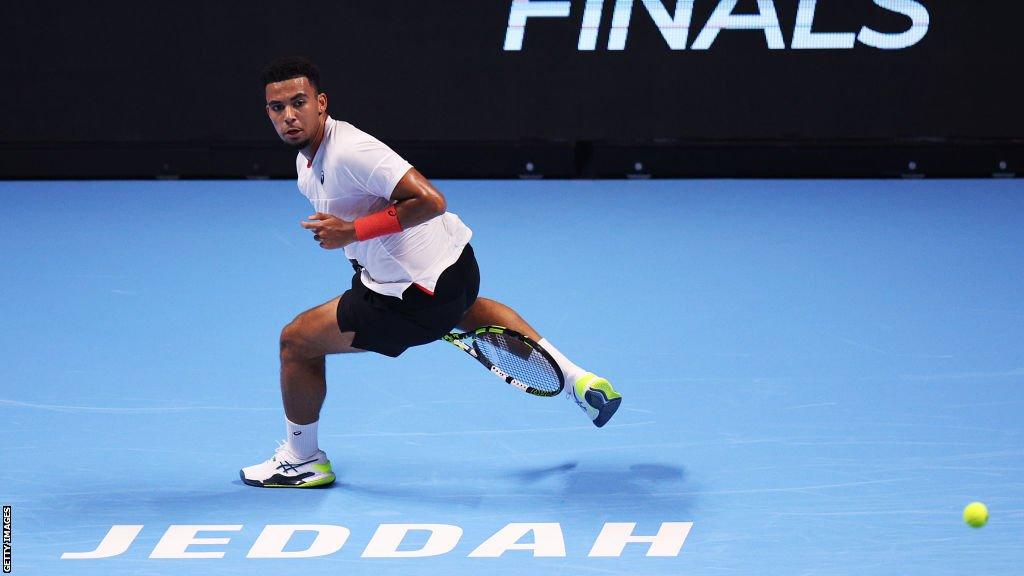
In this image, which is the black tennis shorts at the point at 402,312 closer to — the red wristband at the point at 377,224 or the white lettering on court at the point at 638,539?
the red wristband at the point at 377,224

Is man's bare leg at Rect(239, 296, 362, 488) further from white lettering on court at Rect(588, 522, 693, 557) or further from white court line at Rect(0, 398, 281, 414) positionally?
white lettering on court at Rect(588, 522, 693, 557)

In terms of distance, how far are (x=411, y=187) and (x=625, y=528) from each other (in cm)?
138

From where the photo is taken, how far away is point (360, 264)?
5.00m

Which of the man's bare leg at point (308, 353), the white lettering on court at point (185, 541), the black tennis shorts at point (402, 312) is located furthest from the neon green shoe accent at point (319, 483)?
the black tennis shorts at point (402, 312)

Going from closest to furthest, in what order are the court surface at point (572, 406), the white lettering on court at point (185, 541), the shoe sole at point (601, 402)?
the white lettering on court at point (185, 541)
the court surface at point (572, 406)
the shoe sole at point (601, 402)

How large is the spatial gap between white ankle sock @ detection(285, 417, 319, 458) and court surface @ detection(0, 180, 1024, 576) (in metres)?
0.16

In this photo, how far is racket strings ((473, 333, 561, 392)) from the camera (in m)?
5.11

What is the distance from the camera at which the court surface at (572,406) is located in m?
4.60

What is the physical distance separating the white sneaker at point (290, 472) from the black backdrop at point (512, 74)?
635cm

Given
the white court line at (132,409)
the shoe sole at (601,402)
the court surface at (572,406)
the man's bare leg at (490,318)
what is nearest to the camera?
the court surface at (572,406)

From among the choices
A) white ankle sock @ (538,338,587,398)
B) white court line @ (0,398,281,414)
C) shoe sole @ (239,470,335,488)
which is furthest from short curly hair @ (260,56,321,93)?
white court line @ (0,398,281,414)

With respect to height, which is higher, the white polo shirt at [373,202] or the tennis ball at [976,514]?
the white polo shirt at [373,202]

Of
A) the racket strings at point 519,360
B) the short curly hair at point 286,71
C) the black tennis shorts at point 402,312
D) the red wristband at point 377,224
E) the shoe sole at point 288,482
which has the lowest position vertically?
the shoe sole at point 288,482

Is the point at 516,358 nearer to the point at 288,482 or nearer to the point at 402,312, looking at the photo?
the point at 402,312
